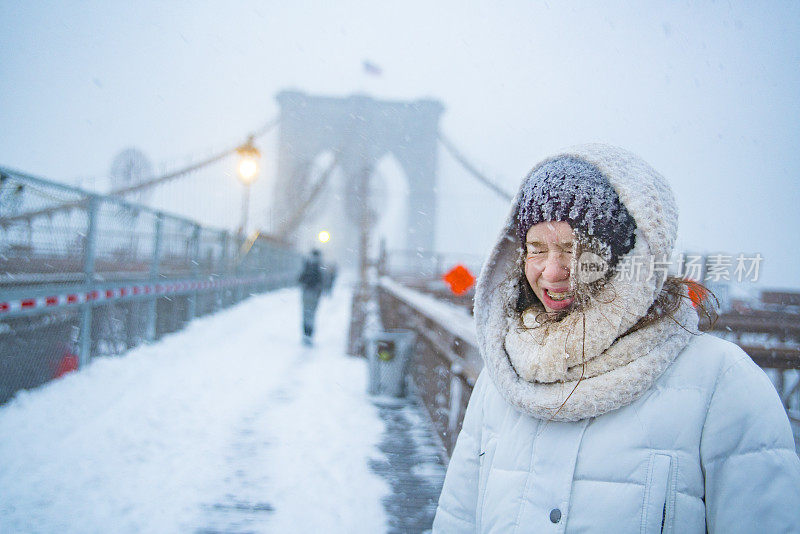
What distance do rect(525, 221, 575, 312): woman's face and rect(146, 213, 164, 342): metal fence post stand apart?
18.8ft

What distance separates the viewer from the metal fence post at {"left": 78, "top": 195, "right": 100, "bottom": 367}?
13.6 feet

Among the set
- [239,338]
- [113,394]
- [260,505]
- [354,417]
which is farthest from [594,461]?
[239,338]

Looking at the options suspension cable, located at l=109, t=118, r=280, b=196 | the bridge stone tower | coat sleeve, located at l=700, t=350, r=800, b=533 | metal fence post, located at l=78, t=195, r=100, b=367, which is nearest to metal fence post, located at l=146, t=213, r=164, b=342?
metal fence post, located at l=78, t=195, r=100, b=367

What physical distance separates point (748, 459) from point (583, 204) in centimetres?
50

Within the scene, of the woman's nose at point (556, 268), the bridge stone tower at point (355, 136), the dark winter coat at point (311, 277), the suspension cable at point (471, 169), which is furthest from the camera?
the bridge stone tower at point (355, 136)

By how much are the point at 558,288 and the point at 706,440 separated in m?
0.36

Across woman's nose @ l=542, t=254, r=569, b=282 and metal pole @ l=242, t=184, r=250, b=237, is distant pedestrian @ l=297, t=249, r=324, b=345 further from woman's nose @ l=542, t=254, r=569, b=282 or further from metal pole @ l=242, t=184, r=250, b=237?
woman's nose @ l=542, t=254, r=569, b=282

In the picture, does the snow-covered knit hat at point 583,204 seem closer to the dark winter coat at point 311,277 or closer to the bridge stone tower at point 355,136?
the dark winter coat at point 311,277

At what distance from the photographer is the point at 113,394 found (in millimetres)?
3816

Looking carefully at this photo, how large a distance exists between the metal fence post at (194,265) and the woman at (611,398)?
719 centimetres

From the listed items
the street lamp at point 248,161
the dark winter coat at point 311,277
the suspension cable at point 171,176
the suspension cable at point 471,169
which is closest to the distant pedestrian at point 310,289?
the dark winter coat at point 311,277

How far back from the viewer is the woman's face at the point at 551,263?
3.18 feet

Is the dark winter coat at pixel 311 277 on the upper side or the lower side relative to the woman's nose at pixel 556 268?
lower

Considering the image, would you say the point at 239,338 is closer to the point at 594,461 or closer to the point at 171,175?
the point at 594,461
